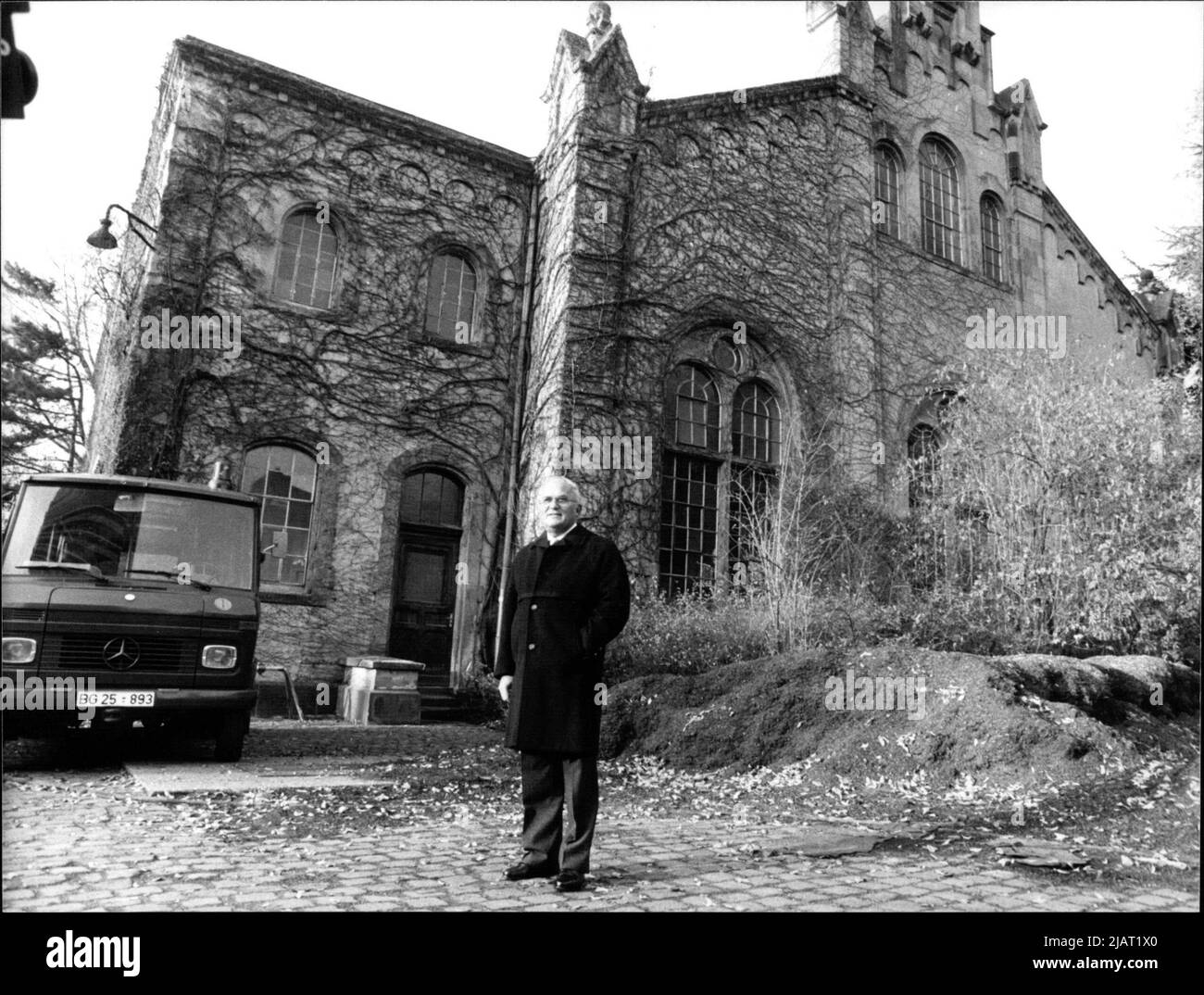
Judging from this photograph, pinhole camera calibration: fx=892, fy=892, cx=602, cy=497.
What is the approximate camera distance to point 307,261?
13336mm

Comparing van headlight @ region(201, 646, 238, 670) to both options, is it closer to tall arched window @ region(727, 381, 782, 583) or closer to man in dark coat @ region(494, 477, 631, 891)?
man in dark coat @ region(494, 477, 631, 891)

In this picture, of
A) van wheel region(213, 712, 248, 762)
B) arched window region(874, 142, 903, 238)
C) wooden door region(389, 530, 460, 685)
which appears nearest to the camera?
van wheel region(213, 712, 248, 762)

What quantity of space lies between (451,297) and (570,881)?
38.6ft

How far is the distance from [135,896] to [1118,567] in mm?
9263

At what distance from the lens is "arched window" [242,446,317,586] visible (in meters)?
12.3

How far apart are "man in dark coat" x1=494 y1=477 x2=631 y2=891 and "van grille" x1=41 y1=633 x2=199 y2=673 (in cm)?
392

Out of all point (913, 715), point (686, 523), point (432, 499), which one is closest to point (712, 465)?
point (686, 523)

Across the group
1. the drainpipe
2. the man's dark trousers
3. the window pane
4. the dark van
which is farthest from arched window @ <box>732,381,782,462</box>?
the man's dark trousers

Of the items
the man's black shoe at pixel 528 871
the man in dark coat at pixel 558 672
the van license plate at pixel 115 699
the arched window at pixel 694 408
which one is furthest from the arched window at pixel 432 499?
the man's black shoe at pixel 528 871

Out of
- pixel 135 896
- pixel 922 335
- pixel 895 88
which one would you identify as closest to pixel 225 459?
pixel 135 896

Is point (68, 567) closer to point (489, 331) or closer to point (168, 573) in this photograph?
point (168, 573)

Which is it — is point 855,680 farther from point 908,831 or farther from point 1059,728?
point 908,831

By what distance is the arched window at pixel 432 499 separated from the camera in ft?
44.0

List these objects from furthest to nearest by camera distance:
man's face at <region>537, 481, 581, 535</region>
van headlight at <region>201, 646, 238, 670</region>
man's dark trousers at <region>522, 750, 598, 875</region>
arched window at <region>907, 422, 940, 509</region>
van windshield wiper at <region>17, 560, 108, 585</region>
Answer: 1. arched window at <region>907, 422, 940, 509</region>
2. van headlight at <region>201, 646, 238, 670</region>
3. van windshield wiper at <region>17, 560, 108, 585</region>
4. man's face at <region>537, 481, 581, 535</region>
5. man's dark trousers at <region>522, 750, 598, 875</region>
